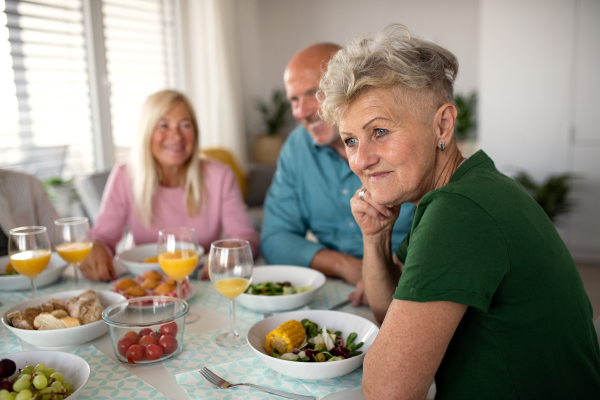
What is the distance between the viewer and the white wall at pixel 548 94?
161 inches

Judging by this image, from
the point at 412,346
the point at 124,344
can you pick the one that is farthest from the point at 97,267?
the point at 412,346

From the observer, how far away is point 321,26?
579 centimetres

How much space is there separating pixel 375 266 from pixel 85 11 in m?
3.48

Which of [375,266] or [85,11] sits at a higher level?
[85,11]

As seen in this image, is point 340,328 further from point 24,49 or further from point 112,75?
point 112,75

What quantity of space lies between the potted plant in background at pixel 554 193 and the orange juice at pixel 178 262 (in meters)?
3.57

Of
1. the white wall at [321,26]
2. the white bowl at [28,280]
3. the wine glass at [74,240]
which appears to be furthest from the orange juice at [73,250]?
the white wall at [321,26]

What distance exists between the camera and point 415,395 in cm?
84

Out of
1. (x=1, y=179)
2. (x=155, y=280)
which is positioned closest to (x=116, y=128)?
(x=1, y=179)

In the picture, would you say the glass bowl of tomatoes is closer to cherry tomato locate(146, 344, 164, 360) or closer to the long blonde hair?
cherry tomato locate(146, 344, 164, 360)

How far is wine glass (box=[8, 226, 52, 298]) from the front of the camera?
1.31 meters

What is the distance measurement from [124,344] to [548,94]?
14.3 feet

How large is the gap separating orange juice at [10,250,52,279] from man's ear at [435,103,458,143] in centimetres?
114

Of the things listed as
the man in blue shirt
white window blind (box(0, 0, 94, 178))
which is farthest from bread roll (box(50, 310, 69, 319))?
white window blind (box(0, 0, 94, 178))
